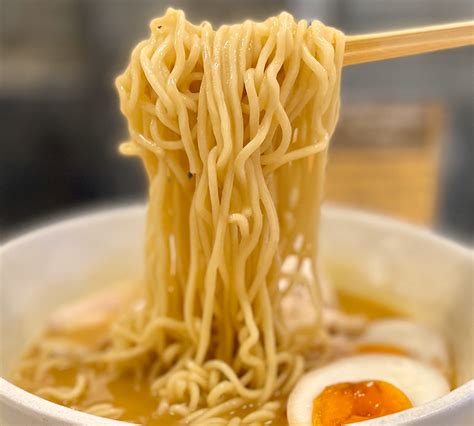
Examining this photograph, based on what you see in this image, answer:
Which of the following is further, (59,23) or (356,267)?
(59,23)

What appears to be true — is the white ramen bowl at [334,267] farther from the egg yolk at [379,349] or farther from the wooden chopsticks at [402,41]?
the wooden chopsticks at [402,41]

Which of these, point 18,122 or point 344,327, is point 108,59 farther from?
point 344,327

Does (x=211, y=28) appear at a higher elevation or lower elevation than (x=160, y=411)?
higher

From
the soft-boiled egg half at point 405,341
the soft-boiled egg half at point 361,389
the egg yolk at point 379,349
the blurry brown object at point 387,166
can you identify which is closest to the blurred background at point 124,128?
the blurry brown object at point 387,166

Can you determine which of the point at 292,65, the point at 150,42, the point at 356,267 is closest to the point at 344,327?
the point at 356,267

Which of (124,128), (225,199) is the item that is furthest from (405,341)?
(124,128)

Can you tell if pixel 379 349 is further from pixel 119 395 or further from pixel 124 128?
pixel 124 128

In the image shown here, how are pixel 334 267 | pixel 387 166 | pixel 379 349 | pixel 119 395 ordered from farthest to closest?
1. pixel 387 166
2. pixel 334 267
3. pixel 379 349
4. pixel 119 395
